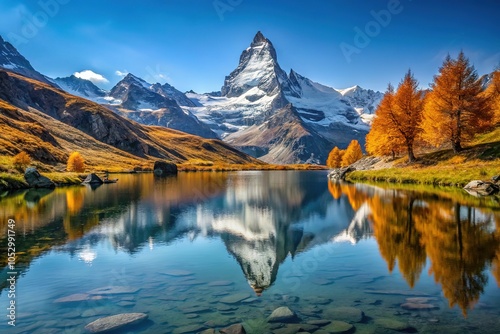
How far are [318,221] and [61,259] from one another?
70.6ft

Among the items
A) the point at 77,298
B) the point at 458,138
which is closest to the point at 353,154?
the point at 458,138

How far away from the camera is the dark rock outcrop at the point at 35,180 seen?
68.1 m

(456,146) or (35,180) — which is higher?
(456,146)

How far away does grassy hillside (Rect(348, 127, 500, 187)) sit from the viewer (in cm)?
4966

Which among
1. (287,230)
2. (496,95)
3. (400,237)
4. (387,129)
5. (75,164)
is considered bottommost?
(287,230)

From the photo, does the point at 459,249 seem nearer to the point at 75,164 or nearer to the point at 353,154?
the point at 75,164

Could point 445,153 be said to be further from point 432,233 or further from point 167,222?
point 167,222

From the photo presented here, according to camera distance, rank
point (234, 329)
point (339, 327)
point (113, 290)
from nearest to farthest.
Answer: point (234, 329)
point (339, 327)
point (113, 290)

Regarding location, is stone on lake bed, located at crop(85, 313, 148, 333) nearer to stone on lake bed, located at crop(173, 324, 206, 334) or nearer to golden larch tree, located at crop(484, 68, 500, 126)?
stone on lake bed, located at crop(173, 324, 206, 334)

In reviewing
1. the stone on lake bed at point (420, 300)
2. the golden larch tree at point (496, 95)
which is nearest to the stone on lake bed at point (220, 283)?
the stone on lake bed at point (420, 300)

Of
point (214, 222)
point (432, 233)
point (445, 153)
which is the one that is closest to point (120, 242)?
point (214, 222)

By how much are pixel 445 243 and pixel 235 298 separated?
45.9ft

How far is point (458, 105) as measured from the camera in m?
56.7

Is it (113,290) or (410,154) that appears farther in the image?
(410,154)
